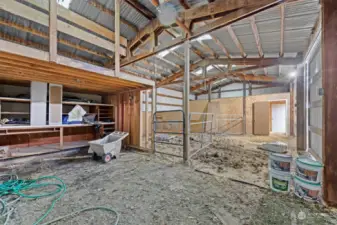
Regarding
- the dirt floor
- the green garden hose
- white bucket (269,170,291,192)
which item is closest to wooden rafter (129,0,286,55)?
white bucket (269,170,291,192)

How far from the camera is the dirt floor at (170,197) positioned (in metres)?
1.54

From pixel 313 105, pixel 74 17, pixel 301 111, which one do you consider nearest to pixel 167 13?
pixel 74 17

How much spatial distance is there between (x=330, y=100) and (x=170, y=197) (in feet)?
7.40

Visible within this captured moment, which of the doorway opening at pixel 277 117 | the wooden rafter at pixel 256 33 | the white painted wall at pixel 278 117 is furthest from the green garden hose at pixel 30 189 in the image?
the white painted wall at pixel 278 117

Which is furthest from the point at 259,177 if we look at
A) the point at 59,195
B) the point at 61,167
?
the point at 61,167

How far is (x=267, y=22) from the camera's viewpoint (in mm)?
3307

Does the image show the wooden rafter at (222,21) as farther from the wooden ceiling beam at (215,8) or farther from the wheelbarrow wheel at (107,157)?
the wheelbarrow wheel at (107,157)

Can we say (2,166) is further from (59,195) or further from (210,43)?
(210,43)

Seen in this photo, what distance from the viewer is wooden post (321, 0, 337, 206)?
1727 mm

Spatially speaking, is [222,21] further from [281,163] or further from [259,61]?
[259,61]

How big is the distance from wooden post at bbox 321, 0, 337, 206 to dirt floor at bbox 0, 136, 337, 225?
0.31 meters

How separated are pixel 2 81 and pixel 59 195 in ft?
12.4

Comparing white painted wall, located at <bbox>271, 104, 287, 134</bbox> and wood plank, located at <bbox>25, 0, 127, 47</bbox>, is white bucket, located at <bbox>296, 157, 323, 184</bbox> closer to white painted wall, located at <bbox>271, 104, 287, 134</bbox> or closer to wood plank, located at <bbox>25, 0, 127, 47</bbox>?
wood plank, located at <bbox>25, 0, 127, 47</bbox>

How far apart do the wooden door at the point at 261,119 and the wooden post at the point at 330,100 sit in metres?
7.14
